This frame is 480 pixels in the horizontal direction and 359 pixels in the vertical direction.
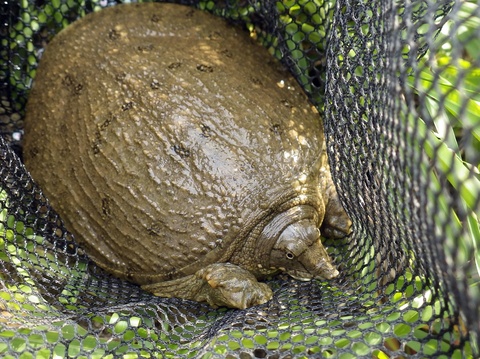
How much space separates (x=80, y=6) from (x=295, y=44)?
1.17 meters

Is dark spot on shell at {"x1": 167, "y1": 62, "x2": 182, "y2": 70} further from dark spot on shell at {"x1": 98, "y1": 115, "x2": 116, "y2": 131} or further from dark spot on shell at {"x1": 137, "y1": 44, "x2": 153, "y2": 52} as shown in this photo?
dark spot on shell at {"x1": 98, "y1": 115, "x2": 116, "y2": 131}

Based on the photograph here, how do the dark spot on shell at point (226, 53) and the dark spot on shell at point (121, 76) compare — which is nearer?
the dark spot on shell at point (121, 76)

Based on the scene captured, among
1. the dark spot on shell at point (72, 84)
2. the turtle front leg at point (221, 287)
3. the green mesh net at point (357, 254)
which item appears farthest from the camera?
the dark spot on shell at point (72, 84)

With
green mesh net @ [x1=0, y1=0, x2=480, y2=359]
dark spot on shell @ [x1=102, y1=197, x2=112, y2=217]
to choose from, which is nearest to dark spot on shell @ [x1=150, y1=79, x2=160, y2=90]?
dark spot on shell @ [x1=102, y1=197, x2=112, y2=217]

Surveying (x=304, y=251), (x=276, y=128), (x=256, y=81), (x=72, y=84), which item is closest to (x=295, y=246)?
(x=304, y=251)

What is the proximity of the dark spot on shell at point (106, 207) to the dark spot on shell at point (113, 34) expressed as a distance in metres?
0.77

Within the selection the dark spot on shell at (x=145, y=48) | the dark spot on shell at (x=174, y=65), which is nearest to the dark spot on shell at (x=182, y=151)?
the dark spot on shell at (x=174, y=65)

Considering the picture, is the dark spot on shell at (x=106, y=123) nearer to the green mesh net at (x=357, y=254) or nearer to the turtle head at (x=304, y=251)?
the green mesh net at (x=357, y=254)

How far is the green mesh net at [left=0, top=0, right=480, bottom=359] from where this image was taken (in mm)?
1447

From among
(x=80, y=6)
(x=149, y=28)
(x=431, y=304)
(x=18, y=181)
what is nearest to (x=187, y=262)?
(x=18, y=181)

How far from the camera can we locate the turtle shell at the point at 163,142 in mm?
2057

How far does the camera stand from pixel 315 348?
5.75ft

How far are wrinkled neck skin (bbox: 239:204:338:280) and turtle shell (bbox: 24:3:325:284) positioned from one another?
48 mm

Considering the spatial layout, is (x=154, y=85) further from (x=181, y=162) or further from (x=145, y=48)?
(x=181, y=162)
